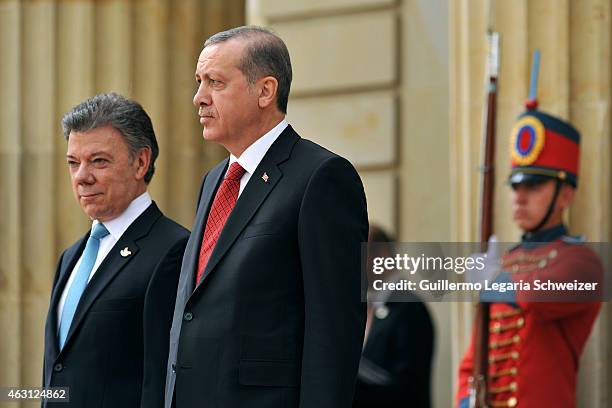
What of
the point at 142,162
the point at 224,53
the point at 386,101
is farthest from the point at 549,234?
the point at 386,101

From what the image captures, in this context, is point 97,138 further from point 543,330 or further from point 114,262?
point 543,330

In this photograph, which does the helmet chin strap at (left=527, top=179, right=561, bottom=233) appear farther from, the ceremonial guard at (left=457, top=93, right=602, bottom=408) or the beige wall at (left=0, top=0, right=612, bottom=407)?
the beige wall at (left=0, top=0, right=612, bottom=407)

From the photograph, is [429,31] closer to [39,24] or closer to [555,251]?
[39,24]

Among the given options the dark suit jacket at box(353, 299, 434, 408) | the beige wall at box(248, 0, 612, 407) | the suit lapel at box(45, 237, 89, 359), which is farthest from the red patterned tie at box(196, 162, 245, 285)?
the beige wall at box(248, 0, 612, 407)

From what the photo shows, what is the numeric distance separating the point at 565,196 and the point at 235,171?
2.54m

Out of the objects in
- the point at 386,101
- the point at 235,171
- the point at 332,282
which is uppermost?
the point at 386,101

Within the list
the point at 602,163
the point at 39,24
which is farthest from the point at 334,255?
the point at 39,24

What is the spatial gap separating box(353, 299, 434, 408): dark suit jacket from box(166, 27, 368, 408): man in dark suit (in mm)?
3502

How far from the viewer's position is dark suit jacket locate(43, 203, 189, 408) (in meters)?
4.61

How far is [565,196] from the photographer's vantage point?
6.48 meters

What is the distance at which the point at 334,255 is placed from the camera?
13.2ft

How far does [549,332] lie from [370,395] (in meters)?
1.52

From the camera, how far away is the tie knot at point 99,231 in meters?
4.89

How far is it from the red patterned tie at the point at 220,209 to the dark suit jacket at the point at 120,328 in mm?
407
